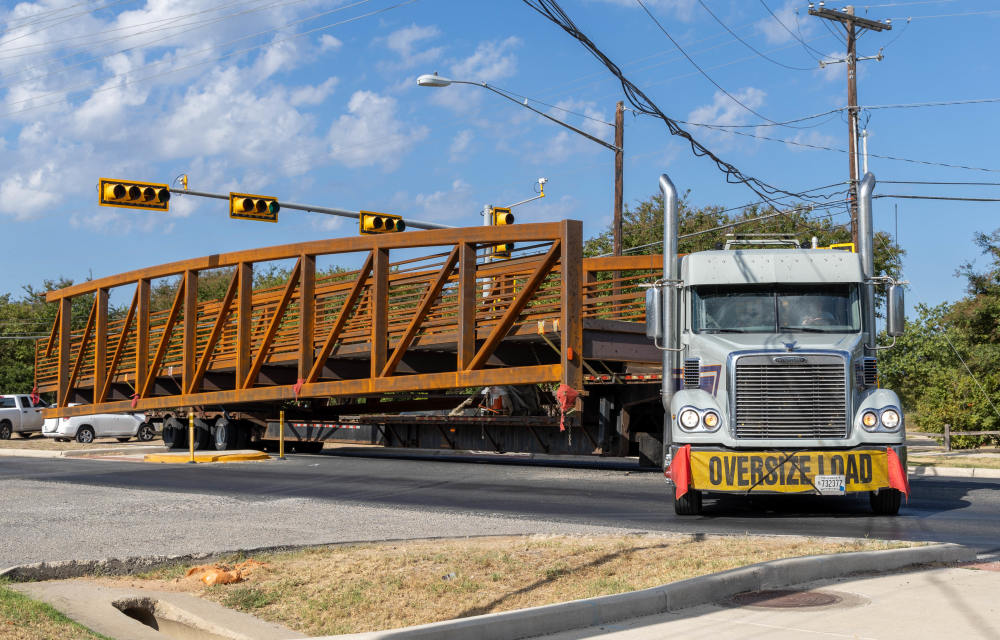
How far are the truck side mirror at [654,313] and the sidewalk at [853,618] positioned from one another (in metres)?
5.61

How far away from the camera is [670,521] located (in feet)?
39.9

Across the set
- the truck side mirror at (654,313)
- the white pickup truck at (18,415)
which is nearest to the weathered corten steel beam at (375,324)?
the truck side mirror at (654,313)

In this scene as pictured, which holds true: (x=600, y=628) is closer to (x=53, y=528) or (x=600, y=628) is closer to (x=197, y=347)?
(x=53, y=528)

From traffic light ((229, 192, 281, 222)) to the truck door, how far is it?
21.4 m

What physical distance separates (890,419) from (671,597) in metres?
6.09

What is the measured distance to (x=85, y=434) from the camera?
127 ft

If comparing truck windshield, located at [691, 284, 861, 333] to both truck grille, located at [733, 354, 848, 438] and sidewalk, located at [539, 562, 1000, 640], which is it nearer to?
truck grille, located at [733, 354, 848, 438]

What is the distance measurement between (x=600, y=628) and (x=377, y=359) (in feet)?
54.5

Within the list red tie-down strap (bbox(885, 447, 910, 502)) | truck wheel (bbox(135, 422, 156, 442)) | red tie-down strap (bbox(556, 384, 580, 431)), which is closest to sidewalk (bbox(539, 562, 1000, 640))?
red tie-down strap (bbox(885, 447, 910, 502))

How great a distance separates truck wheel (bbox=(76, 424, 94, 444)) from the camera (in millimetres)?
38584

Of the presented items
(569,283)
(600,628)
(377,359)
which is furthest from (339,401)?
(600,628)

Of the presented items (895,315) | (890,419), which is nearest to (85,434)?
(895,315)

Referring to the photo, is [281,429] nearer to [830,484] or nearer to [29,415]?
[830,484]

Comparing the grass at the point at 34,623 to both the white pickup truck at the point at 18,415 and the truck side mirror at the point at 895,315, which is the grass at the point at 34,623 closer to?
the truck side mirror at the point at 895,315
